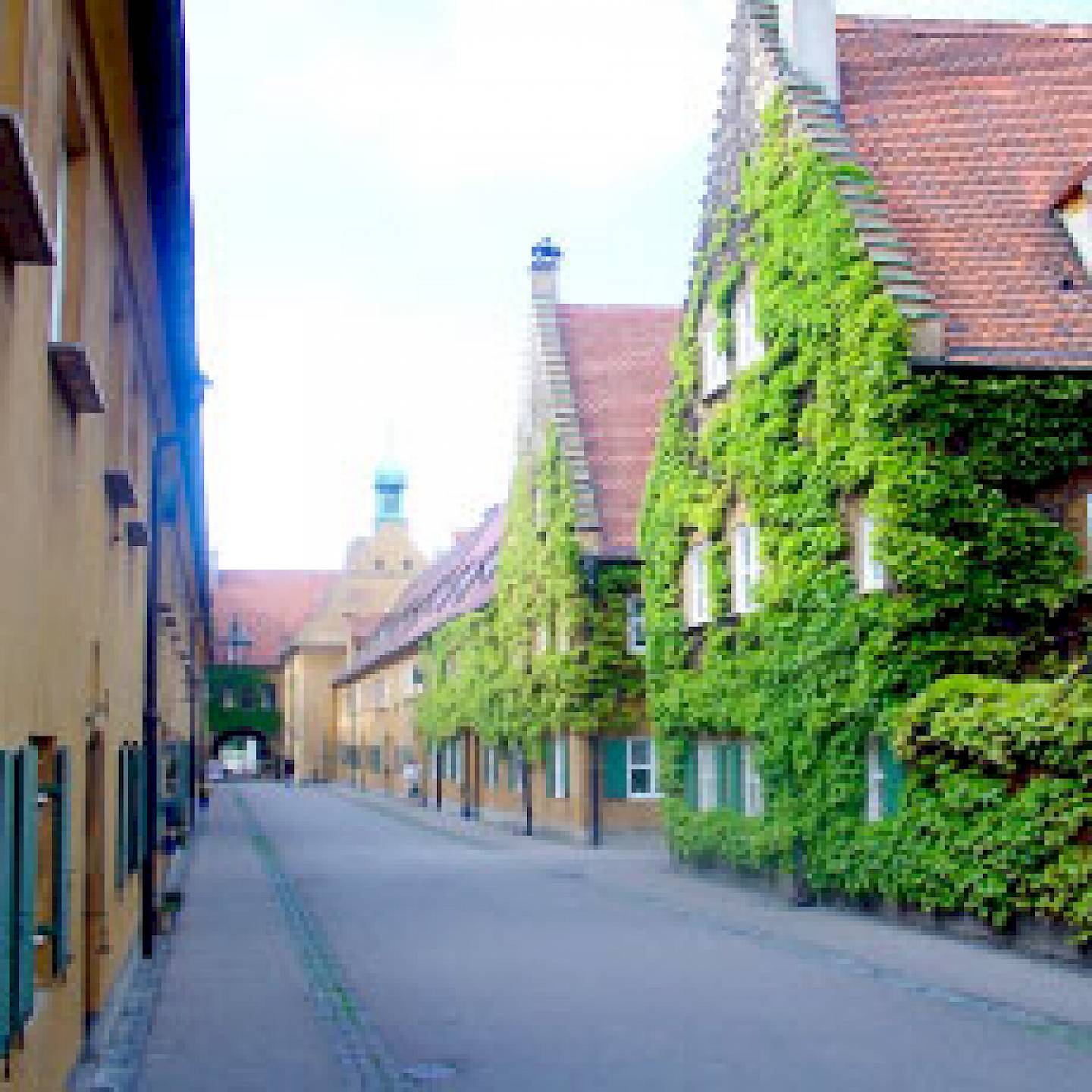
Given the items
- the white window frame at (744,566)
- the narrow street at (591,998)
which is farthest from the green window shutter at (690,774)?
the white window frame at (744,566)

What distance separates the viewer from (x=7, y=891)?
6406mm

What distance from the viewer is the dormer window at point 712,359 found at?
1021 inches

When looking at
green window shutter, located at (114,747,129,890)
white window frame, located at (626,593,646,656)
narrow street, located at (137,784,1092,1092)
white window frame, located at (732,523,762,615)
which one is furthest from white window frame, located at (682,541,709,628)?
green window shutter, located at (114,747,129,890)

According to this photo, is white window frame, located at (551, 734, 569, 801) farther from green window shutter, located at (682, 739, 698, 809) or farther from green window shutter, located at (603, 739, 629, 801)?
green window shutter, located at (682, 739, 698, 809)

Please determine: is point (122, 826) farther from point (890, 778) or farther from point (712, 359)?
point (712, 359)

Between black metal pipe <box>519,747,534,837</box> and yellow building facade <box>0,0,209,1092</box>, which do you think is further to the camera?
black metal pipe <box>519,747,534,837</box>

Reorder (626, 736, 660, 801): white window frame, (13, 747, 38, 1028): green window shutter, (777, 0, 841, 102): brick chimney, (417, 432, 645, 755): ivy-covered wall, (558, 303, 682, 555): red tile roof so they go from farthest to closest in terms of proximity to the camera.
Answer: (558, 303, 682, 555): red tile roof, (626, 736, 660, 801): white window frame, (417, 432, 645, 755): ivy-covered wall, (777, 0, 841, 102): brick chimney, (13, 747, 38, 1028): green window shutter

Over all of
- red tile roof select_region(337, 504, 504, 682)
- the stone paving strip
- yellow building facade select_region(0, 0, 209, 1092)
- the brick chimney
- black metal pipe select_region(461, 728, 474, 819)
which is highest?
the brick chimney

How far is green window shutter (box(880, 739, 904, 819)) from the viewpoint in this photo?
19672mm

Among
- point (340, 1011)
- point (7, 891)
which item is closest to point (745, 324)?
point (340, 1011)

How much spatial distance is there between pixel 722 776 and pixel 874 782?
603 cm

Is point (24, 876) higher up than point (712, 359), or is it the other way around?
point (712, 359)

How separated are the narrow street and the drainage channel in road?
0.10ft

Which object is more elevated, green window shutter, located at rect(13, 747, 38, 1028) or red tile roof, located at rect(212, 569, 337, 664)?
red tile roof, located at rect(212, 569, 337, 664)
